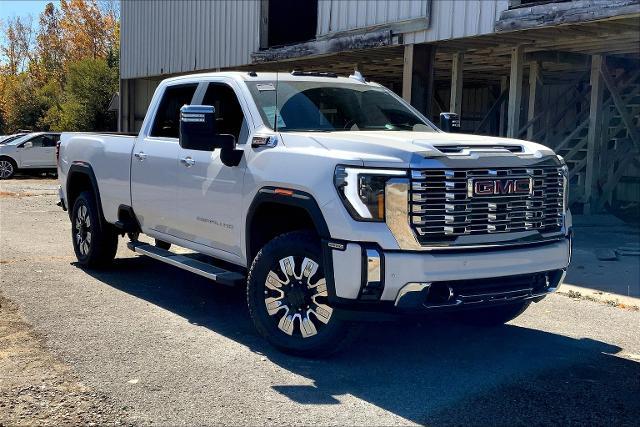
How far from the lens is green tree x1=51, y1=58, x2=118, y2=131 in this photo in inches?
1474

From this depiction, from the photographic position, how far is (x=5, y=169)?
964 inches

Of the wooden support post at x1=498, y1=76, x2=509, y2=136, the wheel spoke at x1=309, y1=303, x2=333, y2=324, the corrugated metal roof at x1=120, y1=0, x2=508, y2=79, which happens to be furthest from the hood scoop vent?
the wooden support post at x1=498, y1=76, x2=509, y2=136

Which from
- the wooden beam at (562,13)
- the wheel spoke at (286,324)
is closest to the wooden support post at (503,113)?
the wooden beam at (562,13)

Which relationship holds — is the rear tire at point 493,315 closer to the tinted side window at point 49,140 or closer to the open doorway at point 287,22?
the open doorway at point 287,22

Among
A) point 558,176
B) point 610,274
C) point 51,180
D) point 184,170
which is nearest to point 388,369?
point 558,176

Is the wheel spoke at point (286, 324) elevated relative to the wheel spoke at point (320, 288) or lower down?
lower down

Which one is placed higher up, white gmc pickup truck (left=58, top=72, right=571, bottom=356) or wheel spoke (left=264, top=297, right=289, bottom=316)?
white gmc pickup truck (left=58, top=72, right=571, bottom=356)

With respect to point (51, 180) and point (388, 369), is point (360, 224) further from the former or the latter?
point (51, 180)

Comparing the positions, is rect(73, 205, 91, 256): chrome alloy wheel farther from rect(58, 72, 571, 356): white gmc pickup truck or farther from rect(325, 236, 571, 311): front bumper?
rect(325, 236, 571, 311): front bumper

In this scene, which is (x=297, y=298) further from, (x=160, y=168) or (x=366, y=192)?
(x=160, y=168)

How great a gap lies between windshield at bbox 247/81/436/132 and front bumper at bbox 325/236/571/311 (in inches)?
58.7

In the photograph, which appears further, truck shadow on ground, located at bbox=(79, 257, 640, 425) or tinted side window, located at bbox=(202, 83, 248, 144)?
tinted side window, located at bbox=(202, 83, 248, 144)

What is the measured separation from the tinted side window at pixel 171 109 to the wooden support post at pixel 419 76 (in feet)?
20.5

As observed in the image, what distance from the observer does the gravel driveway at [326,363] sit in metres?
4.05
